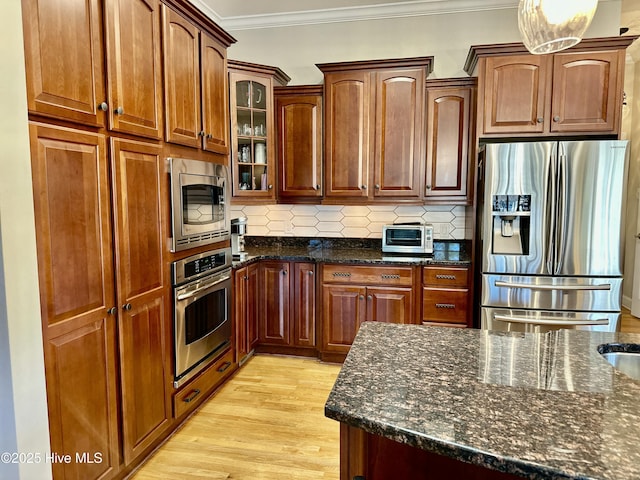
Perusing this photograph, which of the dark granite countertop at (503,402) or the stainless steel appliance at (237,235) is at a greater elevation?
the stainless steel appliance at (237,235)

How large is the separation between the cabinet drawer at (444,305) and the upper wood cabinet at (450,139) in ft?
2.55

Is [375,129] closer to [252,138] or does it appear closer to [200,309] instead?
[252,138]

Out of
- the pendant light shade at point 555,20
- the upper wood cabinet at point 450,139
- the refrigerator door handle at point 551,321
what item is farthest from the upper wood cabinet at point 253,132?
the pendant light shade at point 555,20

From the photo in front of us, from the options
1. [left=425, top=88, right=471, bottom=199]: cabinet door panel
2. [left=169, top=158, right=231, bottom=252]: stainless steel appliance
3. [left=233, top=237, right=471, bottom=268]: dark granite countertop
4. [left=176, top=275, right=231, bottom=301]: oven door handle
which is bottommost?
[left=176, top=275, right=231, bottom=301]: oven door handle

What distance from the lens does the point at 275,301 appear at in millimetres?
3508

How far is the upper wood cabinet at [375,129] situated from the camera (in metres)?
3.32

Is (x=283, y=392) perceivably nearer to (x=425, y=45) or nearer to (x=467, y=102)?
(x=467, y=102)

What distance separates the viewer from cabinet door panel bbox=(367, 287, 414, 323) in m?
3.25

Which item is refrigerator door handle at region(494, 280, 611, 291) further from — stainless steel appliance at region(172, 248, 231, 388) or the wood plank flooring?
stainless steel appliance at region(172, 248, 231, 388)

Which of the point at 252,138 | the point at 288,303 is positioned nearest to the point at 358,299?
the point at 288,303

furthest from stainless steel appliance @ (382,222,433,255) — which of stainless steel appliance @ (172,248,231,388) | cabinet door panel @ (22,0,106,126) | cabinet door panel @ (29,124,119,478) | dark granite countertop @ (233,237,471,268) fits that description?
cabinet door panel @ (22,0,106,126)

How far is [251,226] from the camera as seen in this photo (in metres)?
4.12

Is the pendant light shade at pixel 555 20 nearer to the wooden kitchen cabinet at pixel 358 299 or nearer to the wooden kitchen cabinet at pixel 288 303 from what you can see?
the wooden kitchen cabinet at pixel 358 299

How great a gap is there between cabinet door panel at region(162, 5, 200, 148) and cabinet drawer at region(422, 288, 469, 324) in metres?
2.08
